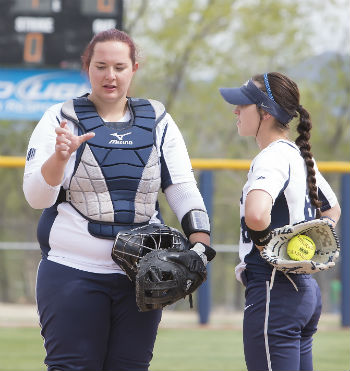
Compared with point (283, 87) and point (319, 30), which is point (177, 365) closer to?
point (283, 87)

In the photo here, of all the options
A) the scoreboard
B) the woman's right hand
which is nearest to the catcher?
the woman's right hand

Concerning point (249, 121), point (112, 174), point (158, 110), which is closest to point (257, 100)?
point (249, 121)

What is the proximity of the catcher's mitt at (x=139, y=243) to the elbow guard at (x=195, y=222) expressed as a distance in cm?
5

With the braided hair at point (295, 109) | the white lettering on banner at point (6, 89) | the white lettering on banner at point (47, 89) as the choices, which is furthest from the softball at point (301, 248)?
the white lettering on banner at point (6, 89)

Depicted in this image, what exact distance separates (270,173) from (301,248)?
1.04 ft

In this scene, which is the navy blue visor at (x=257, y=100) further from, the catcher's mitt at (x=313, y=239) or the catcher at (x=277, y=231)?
the catcher's mitt at (x=313, y=239)

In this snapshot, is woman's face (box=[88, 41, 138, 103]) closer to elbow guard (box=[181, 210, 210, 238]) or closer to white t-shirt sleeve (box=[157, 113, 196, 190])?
white t-shirt sleeve (box=[157, 113, 196, 190])

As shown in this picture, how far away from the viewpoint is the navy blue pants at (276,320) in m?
3.01

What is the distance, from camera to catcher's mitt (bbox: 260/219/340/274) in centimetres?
299

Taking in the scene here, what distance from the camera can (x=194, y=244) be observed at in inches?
124

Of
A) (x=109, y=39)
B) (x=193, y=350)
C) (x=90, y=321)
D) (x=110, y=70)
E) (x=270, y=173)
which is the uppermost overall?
(x=109, y=39)

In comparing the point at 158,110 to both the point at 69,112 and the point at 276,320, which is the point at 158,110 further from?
the point at 276,320

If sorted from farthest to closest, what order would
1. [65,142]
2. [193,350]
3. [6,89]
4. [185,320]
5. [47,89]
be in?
1. [6,89]
2. [47,89]
3. [185,320]
4. [193,350]
5. [65,142]

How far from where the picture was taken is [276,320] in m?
3.02
